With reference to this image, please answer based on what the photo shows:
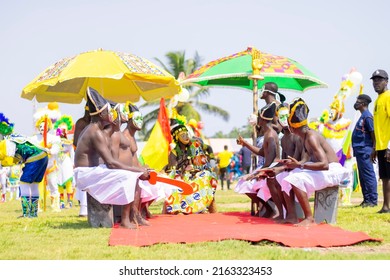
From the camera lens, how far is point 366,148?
12.5m

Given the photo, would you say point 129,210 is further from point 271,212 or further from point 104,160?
point 271,212

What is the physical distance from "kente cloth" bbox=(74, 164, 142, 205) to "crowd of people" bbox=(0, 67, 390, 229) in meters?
0.01

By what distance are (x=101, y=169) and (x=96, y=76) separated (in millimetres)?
1912

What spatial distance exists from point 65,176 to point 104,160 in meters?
6.33

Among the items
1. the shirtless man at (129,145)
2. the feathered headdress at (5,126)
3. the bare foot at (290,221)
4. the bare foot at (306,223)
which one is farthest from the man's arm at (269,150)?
the feathered headdress at (5,126)

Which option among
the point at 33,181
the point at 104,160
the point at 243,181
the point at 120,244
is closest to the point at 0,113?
the point at 33,181

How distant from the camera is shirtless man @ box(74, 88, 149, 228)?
335 inches

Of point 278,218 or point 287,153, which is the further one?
point 278,218

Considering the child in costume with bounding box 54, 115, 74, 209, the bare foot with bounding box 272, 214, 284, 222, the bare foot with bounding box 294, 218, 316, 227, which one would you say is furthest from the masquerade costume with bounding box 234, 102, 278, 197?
the child in costume with bounding box 54, 115, 74, 209

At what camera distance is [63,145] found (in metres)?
14.9

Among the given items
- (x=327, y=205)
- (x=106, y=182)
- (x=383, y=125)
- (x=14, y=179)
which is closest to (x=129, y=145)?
(x=106, y=182)

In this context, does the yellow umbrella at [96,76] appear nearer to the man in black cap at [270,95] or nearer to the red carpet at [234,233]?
the man in black cap at [270,95]

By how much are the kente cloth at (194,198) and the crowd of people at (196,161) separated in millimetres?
17

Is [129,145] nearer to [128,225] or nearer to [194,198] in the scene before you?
[128,225]
